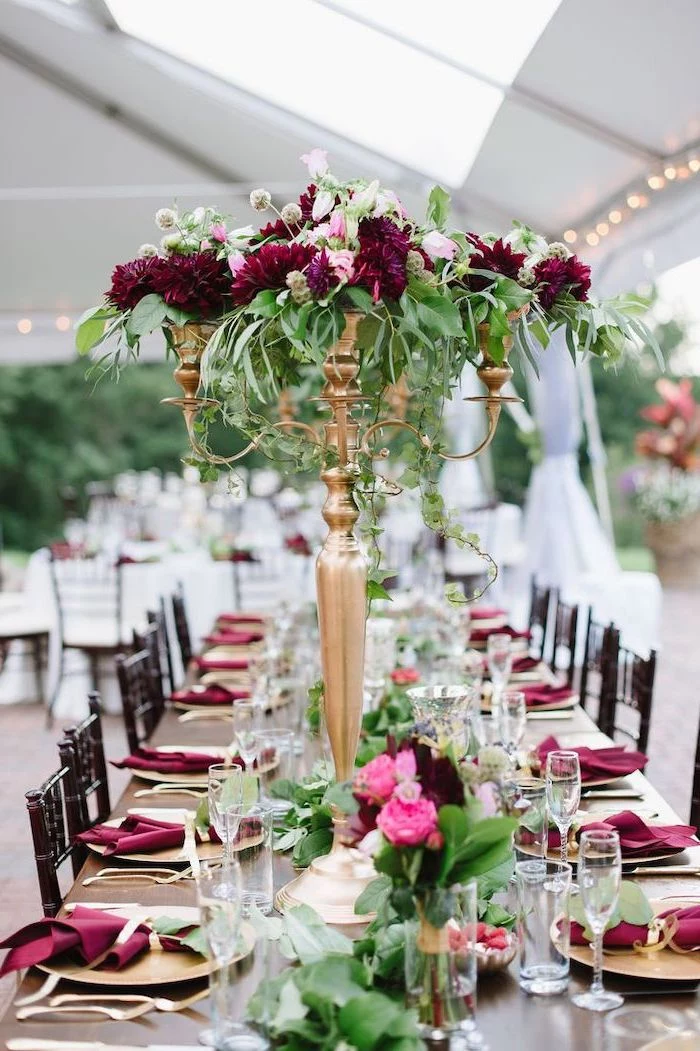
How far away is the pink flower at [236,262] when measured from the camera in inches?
70.0

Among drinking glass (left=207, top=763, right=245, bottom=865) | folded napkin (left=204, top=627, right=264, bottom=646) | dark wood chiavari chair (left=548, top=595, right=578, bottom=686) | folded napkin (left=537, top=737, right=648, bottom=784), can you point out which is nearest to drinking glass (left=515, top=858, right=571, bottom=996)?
drinking glass (left=207, top=763, right=245, bottom=865)

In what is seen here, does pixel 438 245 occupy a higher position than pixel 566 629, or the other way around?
pixel 438 245

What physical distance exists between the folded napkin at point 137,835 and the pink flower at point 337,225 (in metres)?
1.08

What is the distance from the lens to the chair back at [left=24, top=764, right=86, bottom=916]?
1927 millimetres

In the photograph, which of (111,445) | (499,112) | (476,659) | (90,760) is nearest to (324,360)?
(90,760)

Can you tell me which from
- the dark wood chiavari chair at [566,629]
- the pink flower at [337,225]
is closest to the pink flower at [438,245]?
the pink flower at [337,225]

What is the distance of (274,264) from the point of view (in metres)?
1.68

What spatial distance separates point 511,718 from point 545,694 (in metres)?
0.84

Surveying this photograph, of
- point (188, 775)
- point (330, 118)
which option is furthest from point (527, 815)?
point (330, 118)

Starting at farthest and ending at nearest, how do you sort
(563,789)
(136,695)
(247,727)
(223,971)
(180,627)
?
(180,627)
(136,695)
(247,727)
(563,789)
(223,971)

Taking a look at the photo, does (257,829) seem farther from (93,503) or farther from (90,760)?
(93,503)

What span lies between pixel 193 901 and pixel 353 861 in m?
0.28

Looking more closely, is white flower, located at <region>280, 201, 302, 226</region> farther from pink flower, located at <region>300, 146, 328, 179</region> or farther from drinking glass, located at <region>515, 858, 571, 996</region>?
drinking glass, located at <region>515, 858, 571, 996</region>

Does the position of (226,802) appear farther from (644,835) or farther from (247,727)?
(644,835)
